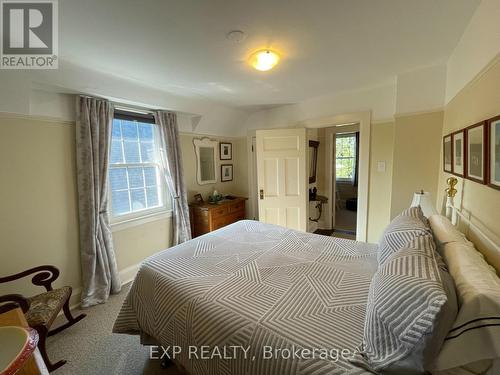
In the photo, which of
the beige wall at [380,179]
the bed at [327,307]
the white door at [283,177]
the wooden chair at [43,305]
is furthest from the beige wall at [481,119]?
the wooden chair at [43,305]

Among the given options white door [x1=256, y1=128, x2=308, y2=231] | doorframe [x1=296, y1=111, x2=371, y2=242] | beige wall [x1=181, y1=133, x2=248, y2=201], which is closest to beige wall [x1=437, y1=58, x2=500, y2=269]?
doorframe [x1=296, y1=111, x2=371, y2=242]

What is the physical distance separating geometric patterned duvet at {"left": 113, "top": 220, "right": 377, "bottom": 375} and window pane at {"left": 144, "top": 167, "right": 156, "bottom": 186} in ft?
4.83

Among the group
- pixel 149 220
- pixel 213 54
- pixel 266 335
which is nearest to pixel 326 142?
pixel 213 54

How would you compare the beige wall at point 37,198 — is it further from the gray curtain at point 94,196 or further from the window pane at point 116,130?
the window pane at point 116,130

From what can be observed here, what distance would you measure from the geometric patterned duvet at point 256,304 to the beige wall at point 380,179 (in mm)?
1280

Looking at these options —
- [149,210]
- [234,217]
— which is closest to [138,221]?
[149,210]

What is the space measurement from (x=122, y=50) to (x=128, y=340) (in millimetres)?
2308

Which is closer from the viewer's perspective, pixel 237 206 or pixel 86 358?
pixel 86 358

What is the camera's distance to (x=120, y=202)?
8.49 ft

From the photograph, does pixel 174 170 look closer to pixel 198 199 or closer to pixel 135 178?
pixel 135 178

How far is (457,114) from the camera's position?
1.63m

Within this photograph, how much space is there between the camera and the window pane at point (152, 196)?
2.92 m

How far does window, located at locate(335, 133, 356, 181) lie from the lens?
577cm

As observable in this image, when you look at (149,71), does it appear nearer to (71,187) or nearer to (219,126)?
(71,187)
